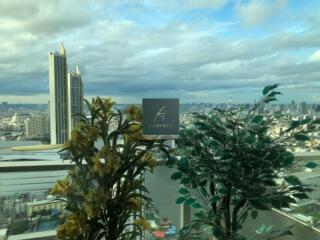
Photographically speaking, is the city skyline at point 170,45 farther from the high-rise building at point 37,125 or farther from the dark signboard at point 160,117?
the dark signboard at point 160,117

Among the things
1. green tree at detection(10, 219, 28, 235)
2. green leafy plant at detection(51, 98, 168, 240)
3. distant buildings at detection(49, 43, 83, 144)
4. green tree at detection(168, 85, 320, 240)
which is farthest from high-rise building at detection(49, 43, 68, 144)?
green tree at detection(168, 85, 320, 240)

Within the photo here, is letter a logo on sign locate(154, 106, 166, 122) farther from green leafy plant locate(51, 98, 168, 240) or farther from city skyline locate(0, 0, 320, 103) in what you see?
city skyline locate(0, 0, 320, 103)

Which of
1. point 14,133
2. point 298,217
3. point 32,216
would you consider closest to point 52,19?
point 14,133

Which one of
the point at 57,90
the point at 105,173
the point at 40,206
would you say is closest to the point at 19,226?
the point at 40,206

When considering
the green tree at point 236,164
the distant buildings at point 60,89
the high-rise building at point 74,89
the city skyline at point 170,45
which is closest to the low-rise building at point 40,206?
the distant buildings at point 60,89

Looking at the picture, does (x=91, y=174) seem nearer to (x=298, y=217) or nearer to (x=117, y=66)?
(x=117, y=66)

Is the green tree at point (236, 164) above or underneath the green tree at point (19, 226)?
above
